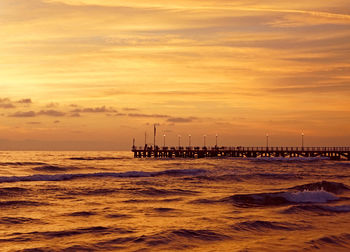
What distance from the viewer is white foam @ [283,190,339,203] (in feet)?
86.0

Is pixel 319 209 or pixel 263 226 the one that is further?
pixel 319 209

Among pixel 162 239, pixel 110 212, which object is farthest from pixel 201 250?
pixel 110 212

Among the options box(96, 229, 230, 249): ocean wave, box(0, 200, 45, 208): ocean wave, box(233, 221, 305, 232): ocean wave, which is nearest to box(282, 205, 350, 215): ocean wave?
box(233, 221, 305, 232): ocean wave

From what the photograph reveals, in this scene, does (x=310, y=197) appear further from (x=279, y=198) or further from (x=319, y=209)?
(x=319, y=209)

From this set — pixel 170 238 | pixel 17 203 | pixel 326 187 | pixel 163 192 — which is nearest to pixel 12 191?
pixel 17 203

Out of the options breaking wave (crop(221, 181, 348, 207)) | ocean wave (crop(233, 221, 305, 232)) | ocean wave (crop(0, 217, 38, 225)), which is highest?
ocean wave (crop(233, 221, 305, 232))

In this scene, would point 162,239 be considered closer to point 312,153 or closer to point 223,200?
point 223,200

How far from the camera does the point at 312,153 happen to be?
4355 inches

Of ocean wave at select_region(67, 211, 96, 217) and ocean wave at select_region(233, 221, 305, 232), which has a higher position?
ocean wave at select_region(233, 221, 305, 232)

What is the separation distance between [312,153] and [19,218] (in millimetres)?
99358

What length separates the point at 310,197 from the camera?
2689cm

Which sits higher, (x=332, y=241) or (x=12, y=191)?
(x=332, y=241)

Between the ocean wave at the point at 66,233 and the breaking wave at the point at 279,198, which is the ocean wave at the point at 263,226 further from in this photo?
the breaking wave at the point at 279,198

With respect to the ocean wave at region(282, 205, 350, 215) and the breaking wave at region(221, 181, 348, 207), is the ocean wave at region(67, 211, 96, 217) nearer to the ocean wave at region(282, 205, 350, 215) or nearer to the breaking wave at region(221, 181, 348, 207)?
the breaking wave at region(221, 181, 348, 207)
